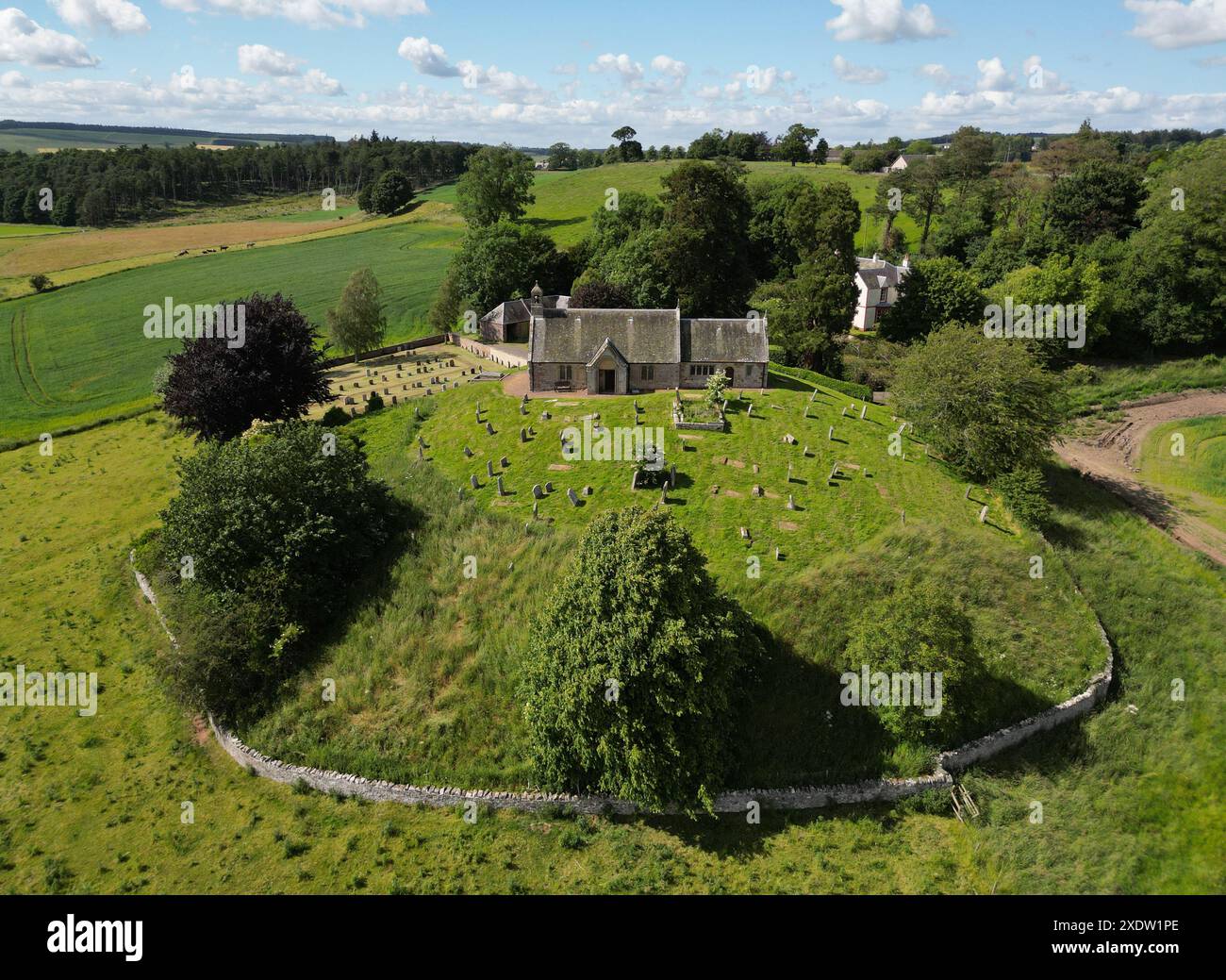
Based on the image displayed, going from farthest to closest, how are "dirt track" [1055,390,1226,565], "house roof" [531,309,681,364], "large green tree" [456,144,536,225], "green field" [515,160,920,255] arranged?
"green field" [515,160,920,255] < "large green tree" [456,144,536,225] < "house roof" [531,309,681,364] < "dirt track" [1055,390,1226,565]

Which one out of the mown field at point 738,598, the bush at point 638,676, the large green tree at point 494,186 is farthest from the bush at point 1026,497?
the large green tree at point 494,186

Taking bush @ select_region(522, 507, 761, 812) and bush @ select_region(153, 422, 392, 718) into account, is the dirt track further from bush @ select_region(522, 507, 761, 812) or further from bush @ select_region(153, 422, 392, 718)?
bush @ select_region(153, 422, 392, 718)

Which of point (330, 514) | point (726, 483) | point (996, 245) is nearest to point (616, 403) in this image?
point (726, 483)

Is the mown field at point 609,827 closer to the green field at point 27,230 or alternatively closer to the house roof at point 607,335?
the house roof at point 607,335

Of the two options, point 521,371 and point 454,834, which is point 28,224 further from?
point 454,834

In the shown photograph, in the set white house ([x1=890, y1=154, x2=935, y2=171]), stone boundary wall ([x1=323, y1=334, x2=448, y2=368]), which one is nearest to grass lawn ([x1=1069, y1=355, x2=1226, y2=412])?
stone boundary wall ([x1=323, y1=334, x2=448, y2=368])

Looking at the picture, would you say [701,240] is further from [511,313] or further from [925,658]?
[925,658]
